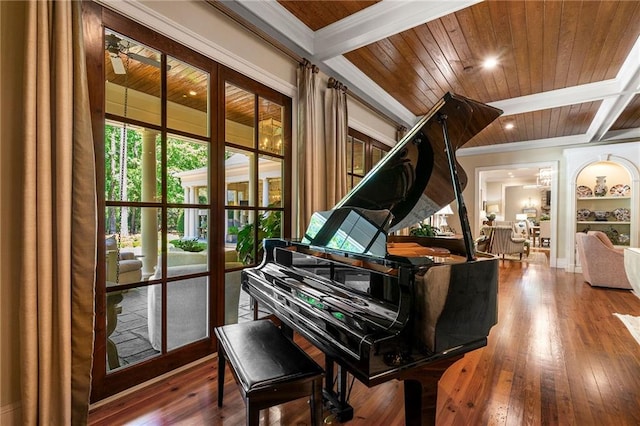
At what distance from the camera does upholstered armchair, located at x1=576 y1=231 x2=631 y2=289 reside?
4.71 m

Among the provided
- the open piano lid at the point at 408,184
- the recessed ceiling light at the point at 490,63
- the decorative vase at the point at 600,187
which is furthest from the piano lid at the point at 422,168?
the decorative vase at the point at 600,187

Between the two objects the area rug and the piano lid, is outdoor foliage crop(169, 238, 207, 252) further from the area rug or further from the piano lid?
the area rug

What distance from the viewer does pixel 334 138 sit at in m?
3.44

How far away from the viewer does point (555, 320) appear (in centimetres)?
343

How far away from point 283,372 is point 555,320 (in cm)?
353

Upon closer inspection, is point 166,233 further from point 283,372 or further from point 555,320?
point 555,320

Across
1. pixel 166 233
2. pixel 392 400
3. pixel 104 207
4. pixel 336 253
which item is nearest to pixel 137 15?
pixel 104 207

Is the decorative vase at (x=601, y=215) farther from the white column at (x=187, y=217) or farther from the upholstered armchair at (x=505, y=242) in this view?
the white column at (x=187, y=217)

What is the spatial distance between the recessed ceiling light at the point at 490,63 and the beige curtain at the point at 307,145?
1.89 metres

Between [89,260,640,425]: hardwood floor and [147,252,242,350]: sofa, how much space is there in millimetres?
260

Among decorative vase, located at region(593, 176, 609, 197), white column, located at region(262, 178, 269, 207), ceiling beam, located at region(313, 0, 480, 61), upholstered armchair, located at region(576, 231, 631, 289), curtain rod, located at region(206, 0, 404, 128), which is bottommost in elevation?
upholstered armchair, located at region(576, 231, 631, 289)

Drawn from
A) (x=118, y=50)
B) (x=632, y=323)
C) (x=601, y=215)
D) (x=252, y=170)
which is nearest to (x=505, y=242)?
(x=601, y=215)

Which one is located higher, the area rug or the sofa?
the sofa

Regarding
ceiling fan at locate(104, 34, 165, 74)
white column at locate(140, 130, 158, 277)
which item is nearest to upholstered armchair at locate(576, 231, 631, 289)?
white column at locate(140, 130, 158, 277)
